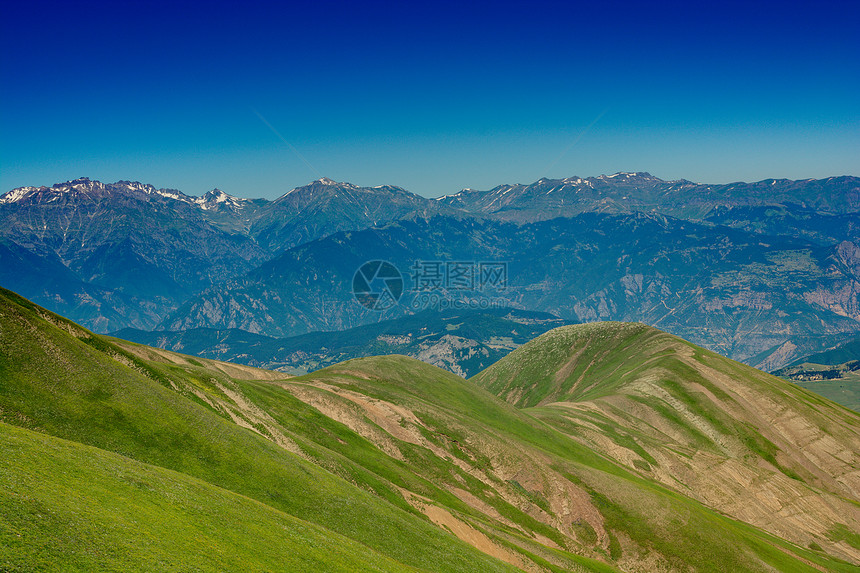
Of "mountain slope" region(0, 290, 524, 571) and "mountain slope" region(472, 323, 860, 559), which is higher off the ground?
"mountain slope" region(0, 290, 524, 571)

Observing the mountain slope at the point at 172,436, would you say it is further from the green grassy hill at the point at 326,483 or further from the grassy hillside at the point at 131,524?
the grassy hillside at the point at 131,524

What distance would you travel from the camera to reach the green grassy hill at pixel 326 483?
3597cm

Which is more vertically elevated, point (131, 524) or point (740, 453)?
point (131, 524)

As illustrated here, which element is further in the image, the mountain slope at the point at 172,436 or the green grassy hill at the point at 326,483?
the mountain slope at the point at 172,436

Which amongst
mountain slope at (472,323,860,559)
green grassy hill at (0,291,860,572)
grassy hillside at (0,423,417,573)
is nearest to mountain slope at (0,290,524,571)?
green grassy hill at (0,291,860,572)

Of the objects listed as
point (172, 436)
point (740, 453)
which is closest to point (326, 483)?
point (172, 436)

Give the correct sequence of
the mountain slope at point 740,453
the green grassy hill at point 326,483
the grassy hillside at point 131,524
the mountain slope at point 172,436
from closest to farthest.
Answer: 1. the grassy hillside at point 131,524
2. the green grassy hill at point 326,483
3. the mountain slope at point 172,436
4. the mountain slope at point 740,453

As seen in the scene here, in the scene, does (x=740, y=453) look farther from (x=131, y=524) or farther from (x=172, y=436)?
(x=131, y=524)

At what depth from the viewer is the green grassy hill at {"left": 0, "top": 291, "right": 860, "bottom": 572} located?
118 ft

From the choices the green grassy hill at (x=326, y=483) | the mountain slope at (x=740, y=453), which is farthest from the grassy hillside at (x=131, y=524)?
the mountain slope at (x=740, y=453)

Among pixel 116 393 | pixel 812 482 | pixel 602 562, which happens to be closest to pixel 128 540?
pixel 116 393

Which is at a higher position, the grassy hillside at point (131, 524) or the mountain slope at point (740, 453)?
the grassy hillside at point (131, 524)

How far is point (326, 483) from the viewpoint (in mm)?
63188

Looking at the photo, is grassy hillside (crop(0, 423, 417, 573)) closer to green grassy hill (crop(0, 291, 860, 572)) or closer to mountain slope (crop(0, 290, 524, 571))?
green grassy hill (crop(0, 291, 860, 572))
